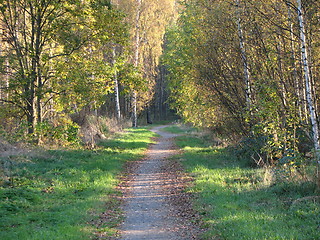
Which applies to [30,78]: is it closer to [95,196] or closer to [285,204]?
[95,196]

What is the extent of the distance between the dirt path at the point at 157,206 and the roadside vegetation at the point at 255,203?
0.43 m

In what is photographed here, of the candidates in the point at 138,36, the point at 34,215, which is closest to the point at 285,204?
the point at 34,215

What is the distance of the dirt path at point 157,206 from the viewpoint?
→ 6.39 m

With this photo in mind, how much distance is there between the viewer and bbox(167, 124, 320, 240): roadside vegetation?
5.60 m

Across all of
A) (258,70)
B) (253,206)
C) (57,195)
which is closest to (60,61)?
(57,195)

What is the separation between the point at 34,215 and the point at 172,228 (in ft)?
9.74

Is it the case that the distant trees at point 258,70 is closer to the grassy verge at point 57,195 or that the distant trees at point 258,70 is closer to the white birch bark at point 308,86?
the white birch bark at point 308,86

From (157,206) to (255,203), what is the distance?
2.44m

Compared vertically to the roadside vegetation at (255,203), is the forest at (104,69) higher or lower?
higher

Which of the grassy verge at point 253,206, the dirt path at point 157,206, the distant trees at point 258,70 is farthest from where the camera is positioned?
the distant trees at point 258,70

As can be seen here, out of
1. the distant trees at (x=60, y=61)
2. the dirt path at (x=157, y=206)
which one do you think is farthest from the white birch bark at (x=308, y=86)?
the distant trees at (x=60, y=61)

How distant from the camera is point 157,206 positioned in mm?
8344

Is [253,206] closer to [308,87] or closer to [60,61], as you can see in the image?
[308,87]

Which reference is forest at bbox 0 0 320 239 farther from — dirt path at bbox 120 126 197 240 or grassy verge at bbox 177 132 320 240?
dirt path at bbox 120 126 197 240
